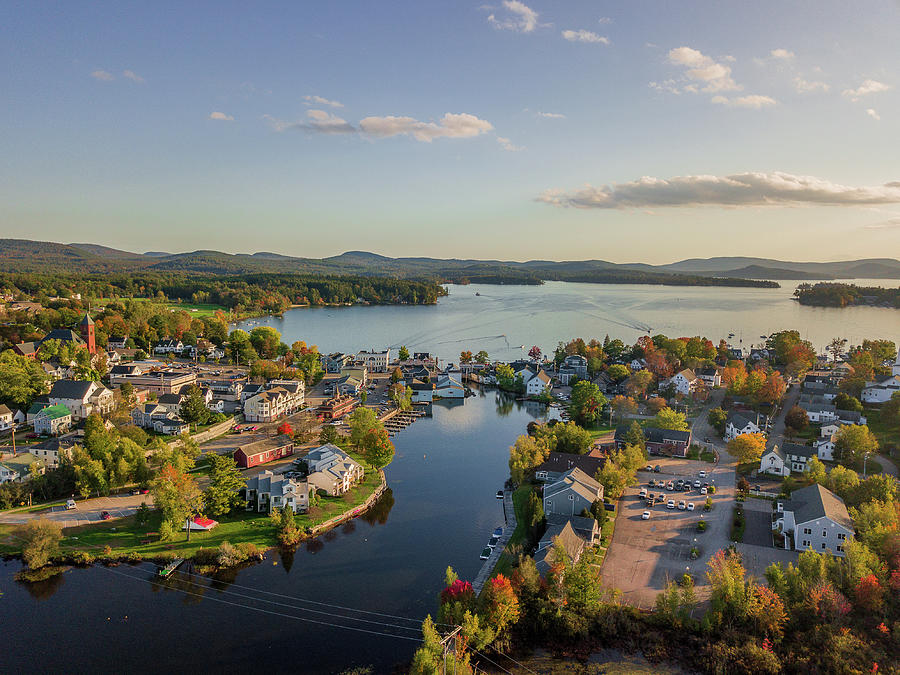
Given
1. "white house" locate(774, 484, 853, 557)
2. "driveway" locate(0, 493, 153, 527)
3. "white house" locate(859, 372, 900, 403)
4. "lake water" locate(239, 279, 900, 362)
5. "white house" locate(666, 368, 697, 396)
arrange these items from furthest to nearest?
Result: "lake water" locate(239, 279, 900, 362) < "white house" locate(666, 368, 697, 396) < "white house" locate(859, 372, 900, 403) < "driveway" locate(0, 493, 153, 527) < "white house" locate(774, 484, 853, 557)

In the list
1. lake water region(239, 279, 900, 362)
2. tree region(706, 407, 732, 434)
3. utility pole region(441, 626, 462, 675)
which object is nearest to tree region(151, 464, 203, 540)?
utility pole region(441, 626, 462, 675)

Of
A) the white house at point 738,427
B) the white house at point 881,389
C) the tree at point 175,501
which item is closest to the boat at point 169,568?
the tree at point 175,501

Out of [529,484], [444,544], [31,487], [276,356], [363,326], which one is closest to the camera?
[444,544]

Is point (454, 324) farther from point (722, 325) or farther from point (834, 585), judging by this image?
point (834, 585)

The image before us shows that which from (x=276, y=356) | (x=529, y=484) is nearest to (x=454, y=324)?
(x=276, y=356)

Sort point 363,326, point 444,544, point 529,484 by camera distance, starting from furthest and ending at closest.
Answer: point 363,326 → point 529,484 → point 444,544

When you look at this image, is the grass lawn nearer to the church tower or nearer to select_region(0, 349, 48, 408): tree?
select_region(0, 349, 48, 408): tree

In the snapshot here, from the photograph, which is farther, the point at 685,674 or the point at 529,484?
the point at 529,484

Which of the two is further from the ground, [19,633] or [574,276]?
[574,276]
